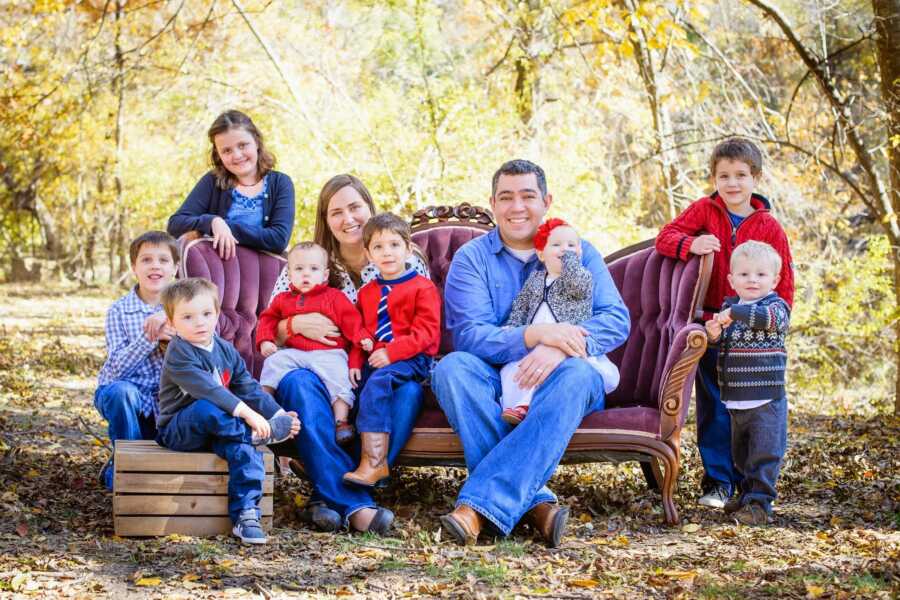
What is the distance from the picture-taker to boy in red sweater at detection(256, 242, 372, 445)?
4.40m

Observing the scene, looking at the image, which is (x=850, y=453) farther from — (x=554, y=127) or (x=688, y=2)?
(x=554, y=127)

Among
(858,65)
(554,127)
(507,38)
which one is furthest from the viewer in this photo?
(858,65)

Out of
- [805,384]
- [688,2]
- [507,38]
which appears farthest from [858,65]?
[688,2]

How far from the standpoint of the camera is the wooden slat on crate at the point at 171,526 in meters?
3.88

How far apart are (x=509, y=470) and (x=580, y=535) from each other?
0.47 metres

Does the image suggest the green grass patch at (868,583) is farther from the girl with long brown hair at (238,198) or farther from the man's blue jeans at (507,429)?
the girl with long brown hair at (238,198)

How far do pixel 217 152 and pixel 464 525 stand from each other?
2.53 m

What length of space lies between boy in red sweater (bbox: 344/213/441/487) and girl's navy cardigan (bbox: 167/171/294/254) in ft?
2.62

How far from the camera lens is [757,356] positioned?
14.4 ft

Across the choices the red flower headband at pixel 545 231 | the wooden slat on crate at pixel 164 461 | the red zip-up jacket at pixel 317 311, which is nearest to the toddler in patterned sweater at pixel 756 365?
the red flower headband at pixel 545 231

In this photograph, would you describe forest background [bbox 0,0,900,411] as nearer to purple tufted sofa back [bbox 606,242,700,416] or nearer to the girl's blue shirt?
purple tufted sofa back [bbox 606,242,700,416]

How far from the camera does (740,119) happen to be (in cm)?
977

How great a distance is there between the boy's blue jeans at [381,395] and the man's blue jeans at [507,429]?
18 cm

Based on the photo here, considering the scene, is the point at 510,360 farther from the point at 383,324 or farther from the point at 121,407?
the point at 121,407
